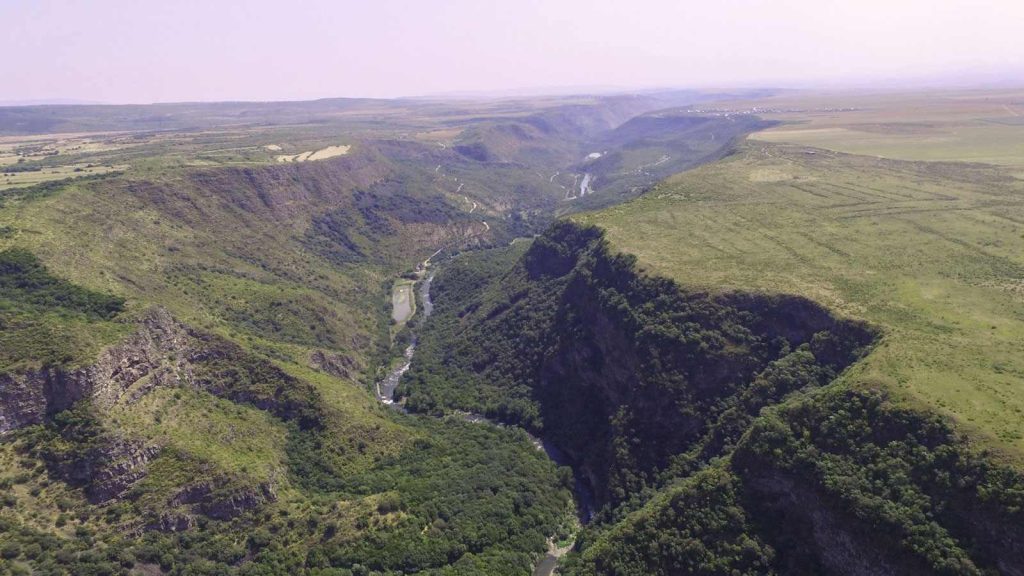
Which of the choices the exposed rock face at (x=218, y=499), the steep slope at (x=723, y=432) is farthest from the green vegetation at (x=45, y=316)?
the steep slope at (x=723, y=432)

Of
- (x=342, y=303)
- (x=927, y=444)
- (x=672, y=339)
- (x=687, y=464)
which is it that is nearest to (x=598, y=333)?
(x=672, y=339)

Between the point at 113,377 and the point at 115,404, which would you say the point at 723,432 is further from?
the point at 113,377

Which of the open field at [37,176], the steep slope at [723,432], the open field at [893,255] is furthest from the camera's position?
the open field at [37,176]

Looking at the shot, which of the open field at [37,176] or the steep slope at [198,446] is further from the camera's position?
the open field at [37,176]

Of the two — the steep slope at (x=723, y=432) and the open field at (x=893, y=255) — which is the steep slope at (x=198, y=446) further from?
the open field at (x=893, y=255)

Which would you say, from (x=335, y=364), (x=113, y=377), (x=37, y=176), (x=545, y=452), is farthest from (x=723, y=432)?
(x=37, y=176)

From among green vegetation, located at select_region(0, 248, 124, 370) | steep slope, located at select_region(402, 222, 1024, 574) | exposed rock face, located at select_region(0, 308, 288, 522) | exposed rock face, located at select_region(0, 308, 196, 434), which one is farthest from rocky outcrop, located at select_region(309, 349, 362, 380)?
green vegetation, located at select_region(0, 248, 124, 370)

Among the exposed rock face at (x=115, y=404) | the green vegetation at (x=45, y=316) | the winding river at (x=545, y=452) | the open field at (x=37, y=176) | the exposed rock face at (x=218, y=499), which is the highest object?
the open field at (x=37, y=176)
